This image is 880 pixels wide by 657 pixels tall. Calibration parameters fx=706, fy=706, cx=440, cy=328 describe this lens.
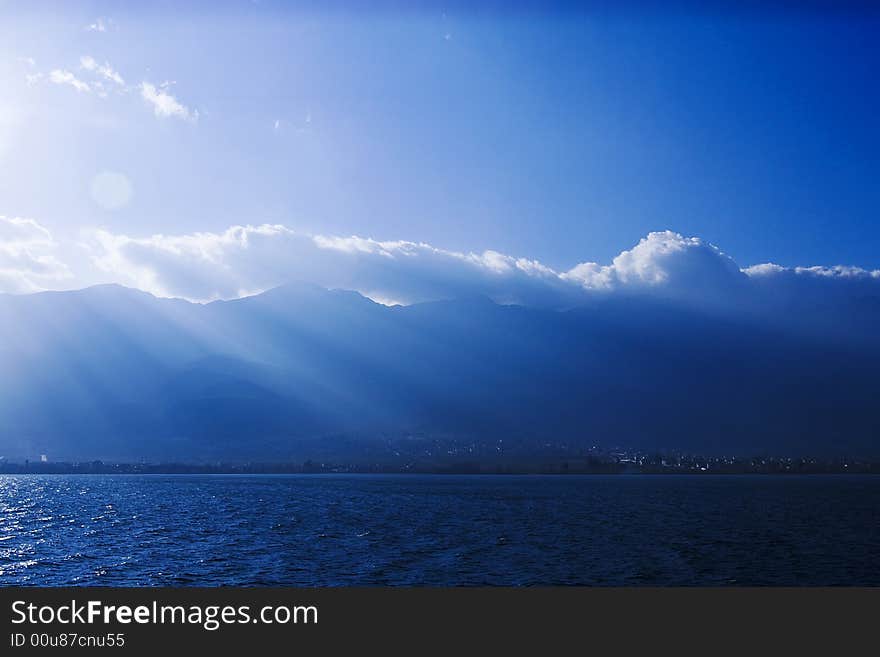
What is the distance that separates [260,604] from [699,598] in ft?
112

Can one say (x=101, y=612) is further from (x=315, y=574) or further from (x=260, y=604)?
(x=315, y=574)

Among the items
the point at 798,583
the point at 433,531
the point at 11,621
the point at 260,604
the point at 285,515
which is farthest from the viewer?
the point at 285,515

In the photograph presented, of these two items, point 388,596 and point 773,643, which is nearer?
point 773,643

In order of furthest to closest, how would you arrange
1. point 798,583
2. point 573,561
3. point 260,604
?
point 573,561 → point 798,583 → point 260,604

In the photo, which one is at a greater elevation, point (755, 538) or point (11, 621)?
point (11, 621)

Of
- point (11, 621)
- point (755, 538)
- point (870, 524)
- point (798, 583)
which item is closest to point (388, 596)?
point (11, 621)

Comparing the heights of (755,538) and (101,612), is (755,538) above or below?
below

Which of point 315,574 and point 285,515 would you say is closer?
point 315,574

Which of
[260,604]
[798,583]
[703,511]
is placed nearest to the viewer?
[260,604]

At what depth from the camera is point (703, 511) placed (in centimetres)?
16088

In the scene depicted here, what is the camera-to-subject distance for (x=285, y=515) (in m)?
143

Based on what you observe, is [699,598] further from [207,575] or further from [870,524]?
[870,524]

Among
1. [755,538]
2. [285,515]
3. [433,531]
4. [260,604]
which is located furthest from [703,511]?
[260,604]

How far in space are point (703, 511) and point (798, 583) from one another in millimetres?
100050
